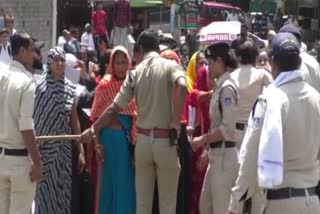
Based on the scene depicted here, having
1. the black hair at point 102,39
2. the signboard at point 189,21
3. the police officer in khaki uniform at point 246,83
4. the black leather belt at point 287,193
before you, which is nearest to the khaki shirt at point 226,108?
the police officer in khaki uniform at point 246,83

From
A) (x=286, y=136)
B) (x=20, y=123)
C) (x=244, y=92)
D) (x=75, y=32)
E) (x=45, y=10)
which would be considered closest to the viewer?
(x=286, y=136)

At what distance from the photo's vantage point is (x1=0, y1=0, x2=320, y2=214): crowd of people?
6480mm

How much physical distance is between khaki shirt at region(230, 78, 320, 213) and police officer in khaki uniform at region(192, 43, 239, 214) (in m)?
1.91

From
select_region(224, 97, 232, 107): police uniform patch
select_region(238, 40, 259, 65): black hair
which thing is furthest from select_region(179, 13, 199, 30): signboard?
select_region(224, 97, 232, 107): police uniform patch

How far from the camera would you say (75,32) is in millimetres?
23125

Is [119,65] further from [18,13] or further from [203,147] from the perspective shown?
[18,13]

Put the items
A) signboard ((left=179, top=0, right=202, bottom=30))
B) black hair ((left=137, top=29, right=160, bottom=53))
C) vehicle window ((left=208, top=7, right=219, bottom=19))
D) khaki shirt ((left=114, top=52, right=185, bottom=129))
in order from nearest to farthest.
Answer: khaki shirt ((left=114, top=52, right=185, bottom=129))
black hair ((left=137, top=29, right=160, bottom=53))
signboard ((left=179, top=0, right=202, bottom=30))
vehicle window ((left=208, top=7, right=219, bottom=19))

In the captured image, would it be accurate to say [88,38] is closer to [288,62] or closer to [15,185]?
[15,185]

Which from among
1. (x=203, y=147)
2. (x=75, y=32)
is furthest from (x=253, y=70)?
(x=75, y=32)

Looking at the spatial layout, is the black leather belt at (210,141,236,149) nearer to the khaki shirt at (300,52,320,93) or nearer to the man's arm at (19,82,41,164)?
the khaki shirt at (300,52,320,93)

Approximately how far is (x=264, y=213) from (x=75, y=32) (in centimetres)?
1869

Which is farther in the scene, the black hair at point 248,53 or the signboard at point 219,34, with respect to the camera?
the signboard at point 219,34

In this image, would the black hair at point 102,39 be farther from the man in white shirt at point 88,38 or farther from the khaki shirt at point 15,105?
the khaki shirt at point 15,105

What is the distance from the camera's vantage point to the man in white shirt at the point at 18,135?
6363mm
